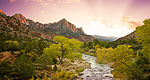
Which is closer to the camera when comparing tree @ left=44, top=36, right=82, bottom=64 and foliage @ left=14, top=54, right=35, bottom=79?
foliage @ left=14, top=54, right=35, bottom=79

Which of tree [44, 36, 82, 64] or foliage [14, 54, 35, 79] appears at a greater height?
tree [44, 36, 82, 64]

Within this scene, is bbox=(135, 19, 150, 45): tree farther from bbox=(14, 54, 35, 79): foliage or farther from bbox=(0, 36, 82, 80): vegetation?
bbox=(14, 54, 35, 79): foliage

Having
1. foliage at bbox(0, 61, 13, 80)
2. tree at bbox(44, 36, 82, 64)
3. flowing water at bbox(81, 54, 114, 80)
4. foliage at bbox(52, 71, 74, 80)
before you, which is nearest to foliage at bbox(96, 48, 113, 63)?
flowing water at bbox(81, 54, 114, 80)

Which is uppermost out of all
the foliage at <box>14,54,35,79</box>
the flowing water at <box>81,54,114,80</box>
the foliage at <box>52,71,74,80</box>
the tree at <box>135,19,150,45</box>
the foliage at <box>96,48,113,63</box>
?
the tree at <box>135,19,150,45</box>

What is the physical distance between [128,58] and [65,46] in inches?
763

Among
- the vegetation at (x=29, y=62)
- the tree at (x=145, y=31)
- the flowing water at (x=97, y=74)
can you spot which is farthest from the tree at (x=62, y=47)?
the tree at (x=145, y=31)

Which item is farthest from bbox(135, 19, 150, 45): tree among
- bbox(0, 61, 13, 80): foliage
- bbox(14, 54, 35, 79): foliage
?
bbox(0, 61, 13, 80): foliage

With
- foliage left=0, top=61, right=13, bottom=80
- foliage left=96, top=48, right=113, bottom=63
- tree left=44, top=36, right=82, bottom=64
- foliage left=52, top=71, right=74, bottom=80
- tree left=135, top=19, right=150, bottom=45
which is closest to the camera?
foliage left=0, top=61, right=13, bottom=80

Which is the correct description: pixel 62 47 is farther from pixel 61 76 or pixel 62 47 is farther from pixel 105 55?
pixel 105 55

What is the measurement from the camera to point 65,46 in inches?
1159

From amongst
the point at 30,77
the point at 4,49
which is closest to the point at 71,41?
the point at 30,77

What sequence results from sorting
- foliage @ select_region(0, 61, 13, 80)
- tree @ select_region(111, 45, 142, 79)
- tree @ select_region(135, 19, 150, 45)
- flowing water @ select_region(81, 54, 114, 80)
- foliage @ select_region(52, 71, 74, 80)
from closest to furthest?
foliage @ select_region(0, 61, 13, 80)
tree @ select_region(111, 45, 142, 79)
tree @ select_region(135, 19, 150, 45)
foliage @ select_region(52, 71, 74, 80)
flowing water @ select_region(81, 54, 114, 80)

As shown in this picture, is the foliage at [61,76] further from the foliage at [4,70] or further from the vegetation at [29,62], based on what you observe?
the foliage at [4,70]

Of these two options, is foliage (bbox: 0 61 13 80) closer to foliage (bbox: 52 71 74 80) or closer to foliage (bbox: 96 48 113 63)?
foliage (bbox: 52 71 74 80)
